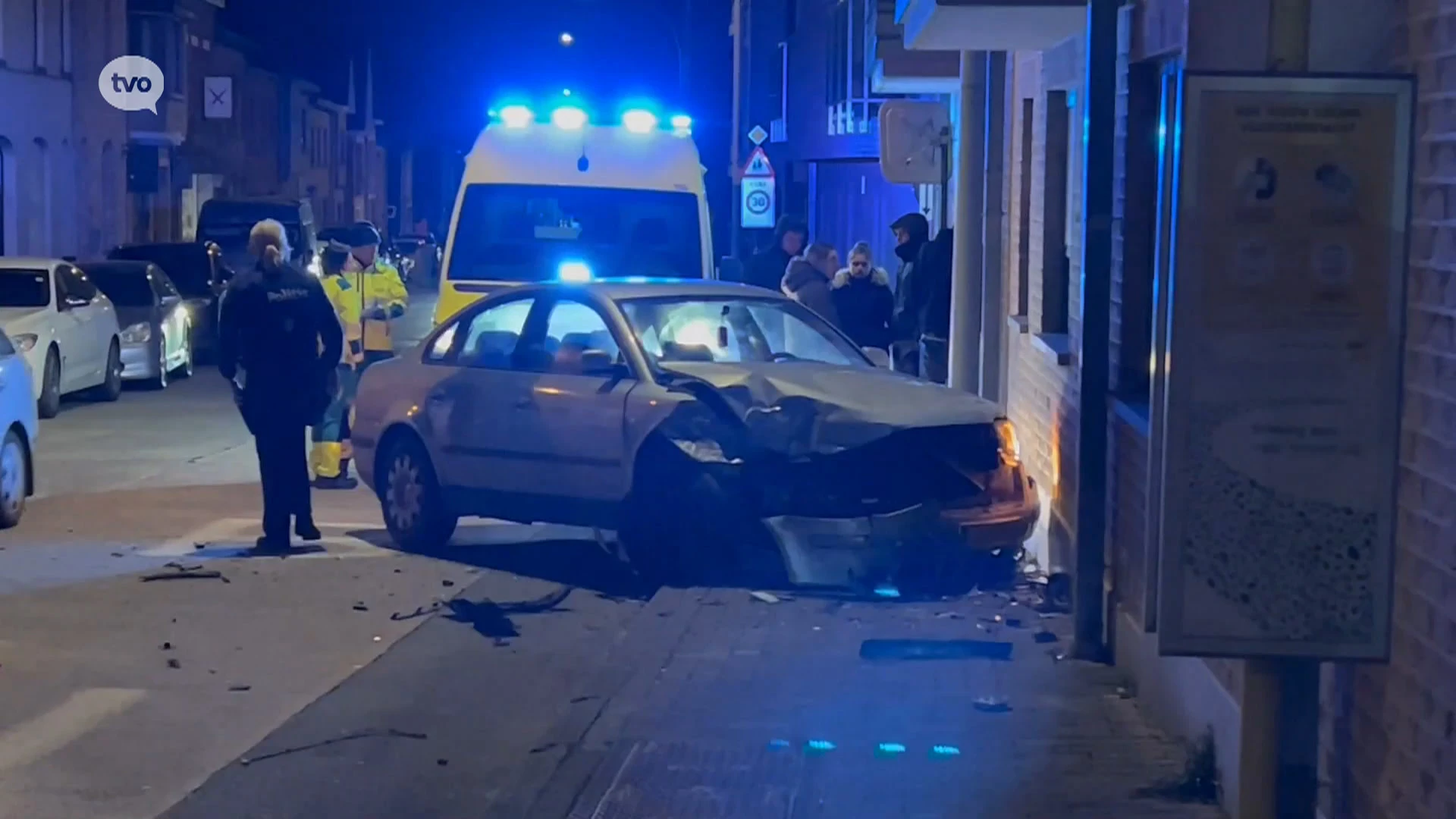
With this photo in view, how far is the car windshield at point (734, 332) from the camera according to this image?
36.3 feet

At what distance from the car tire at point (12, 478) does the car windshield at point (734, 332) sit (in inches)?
164

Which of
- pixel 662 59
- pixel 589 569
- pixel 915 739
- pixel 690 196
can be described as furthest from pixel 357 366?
pixel 662 59

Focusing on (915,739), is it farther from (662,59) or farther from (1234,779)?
(662,59)

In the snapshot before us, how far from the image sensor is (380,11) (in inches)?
2618

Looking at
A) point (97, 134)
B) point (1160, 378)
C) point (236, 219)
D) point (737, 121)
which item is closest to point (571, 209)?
point (1160, 378)

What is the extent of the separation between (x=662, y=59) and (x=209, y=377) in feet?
143

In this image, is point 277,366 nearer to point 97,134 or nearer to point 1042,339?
point 1042,339

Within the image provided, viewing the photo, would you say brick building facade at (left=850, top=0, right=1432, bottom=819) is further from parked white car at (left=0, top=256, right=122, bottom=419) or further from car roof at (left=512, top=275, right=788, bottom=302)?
parked white car at (left=0, top=256, right=122, bottom=419)

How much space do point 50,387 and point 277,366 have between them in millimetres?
8802

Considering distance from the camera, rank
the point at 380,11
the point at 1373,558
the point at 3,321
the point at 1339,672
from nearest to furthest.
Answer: the point at 1373,558 < the point at 1339,672 < the point at 3,321 < the point at 380,11

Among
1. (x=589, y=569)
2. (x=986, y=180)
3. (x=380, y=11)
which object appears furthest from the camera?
(x=380, y=11)

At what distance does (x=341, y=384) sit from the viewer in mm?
15445

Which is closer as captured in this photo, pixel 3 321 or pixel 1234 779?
pixel 1234 779

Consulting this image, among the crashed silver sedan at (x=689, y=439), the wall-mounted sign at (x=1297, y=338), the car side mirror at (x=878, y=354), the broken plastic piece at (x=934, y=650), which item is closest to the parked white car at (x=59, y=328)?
the car side mirror at (x=878, y=354)
